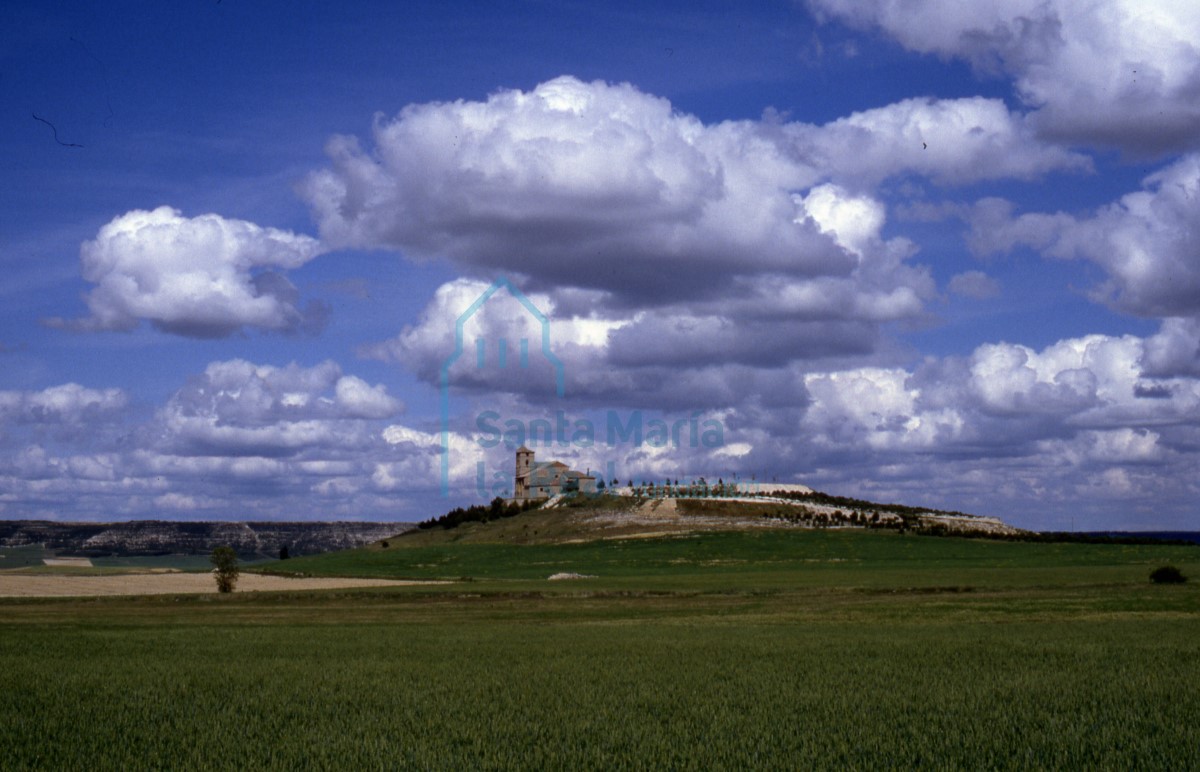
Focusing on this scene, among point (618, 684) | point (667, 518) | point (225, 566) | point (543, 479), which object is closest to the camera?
point (618, 684)

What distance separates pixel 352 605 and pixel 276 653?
28.4 meters

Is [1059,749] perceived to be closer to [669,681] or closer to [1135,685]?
[1135,685]

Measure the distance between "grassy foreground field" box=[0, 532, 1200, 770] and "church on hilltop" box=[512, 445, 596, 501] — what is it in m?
130

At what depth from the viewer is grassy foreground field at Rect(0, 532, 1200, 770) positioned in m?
15.4

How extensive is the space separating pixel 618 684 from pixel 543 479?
6570 inches

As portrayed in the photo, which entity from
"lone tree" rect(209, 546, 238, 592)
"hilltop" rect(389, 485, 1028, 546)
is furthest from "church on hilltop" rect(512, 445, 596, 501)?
"lone tree" rect(209, 546, 238, 592)

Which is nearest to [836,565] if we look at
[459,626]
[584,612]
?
[584,612]

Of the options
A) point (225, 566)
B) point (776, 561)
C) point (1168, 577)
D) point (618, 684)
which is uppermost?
point (618, 684)

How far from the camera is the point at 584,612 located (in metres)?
51.4

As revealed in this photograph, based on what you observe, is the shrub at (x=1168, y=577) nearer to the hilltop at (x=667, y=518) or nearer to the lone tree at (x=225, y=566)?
the lone tree at (x=225, y=566)

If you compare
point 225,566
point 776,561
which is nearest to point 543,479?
point 776,561

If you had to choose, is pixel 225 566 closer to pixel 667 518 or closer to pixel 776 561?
pixel 776 561

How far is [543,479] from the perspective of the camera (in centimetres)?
18925

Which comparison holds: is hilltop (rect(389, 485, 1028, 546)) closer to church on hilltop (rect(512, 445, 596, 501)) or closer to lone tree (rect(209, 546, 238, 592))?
church on hilltop (rect(512, 445, 596, 501))
